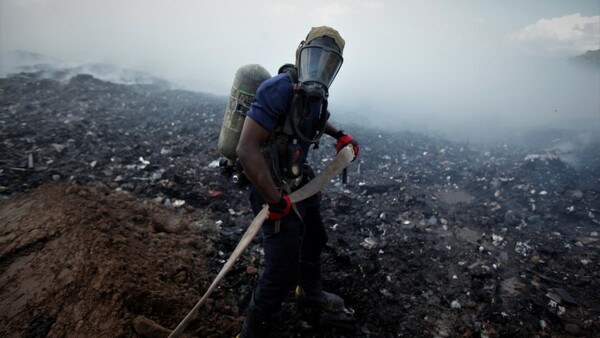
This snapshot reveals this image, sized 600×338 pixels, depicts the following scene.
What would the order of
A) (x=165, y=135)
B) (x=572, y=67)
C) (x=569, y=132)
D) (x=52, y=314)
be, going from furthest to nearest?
(x=572, y=67), (x=569, y=132), (x=165, y=135), (x=52, y=314)

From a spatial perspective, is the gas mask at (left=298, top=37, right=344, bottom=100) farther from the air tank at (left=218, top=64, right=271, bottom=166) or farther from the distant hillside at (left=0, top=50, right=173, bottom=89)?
the distant hillside at (left=0, top=50, right=173, bottom=89)

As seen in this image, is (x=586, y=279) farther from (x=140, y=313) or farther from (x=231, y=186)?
(x=231, y=186)

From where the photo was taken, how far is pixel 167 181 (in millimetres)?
4770

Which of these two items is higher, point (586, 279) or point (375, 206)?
point (586, 279)

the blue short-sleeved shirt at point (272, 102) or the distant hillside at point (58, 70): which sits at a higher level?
the blue short-sleeved shirt at point (272, 102)

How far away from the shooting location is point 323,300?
2.49 metres

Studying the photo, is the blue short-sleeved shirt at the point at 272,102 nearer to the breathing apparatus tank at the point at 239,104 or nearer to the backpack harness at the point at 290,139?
the backpack harness at the point at 290,139

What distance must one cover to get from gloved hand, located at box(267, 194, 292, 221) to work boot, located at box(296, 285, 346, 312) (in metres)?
1.08

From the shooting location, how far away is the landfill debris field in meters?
2.22


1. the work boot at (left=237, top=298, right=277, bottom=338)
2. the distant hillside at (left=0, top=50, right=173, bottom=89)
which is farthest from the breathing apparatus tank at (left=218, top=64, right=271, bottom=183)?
the distant hillside at (left=0, top=50, right=173, bottom=89)

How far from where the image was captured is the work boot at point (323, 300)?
2.48 m

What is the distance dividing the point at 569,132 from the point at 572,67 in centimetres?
2636

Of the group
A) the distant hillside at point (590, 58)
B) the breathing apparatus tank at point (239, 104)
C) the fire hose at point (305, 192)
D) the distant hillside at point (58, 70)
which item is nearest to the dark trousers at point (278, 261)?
the fire hose at point (305, 192)

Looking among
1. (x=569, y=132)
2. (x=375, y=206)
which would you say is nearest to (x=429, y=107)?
(x=569, y=132)
